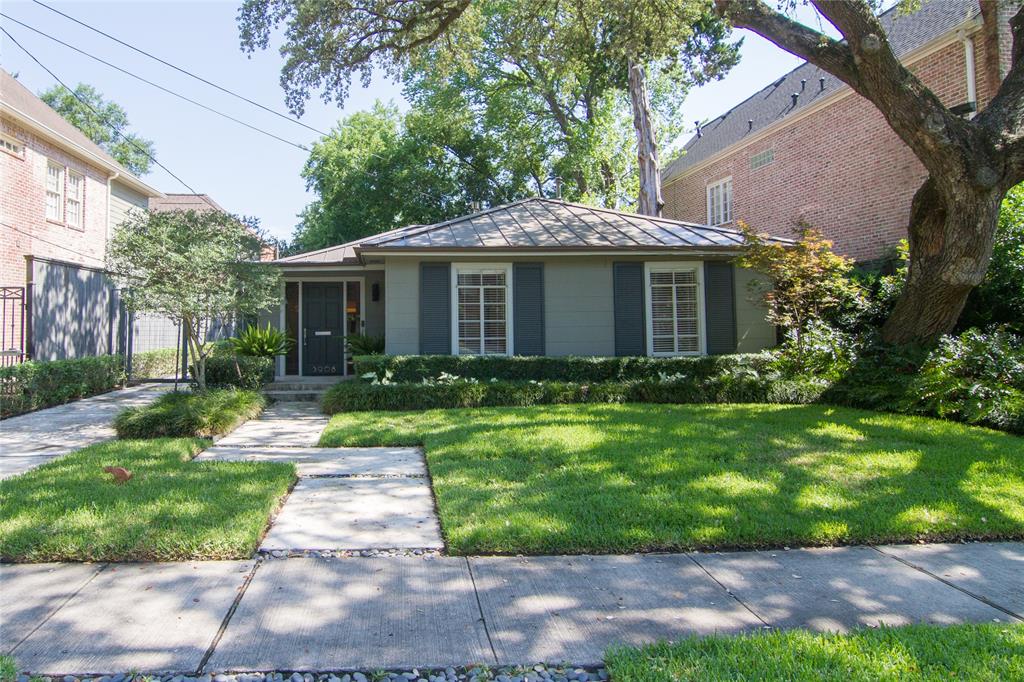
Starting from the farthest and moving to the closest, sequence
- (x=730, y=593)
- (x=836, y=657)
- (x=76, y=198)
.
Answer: (x=76, y=198), (x=730, y=593), (x=836, y=657)

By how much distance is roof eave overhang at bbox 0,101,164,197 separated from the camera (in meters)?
12.6

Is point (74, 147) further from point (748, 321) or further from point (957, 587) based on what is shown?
point (957, 587)

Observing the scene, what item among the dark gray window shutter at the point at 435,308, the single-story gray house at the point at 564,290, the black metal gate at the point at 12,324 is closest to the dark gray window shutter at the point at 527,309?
the single-story gray house at the point at 564,290

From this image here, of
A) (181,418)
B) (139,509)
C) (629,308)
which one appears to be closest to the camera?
(139,509)

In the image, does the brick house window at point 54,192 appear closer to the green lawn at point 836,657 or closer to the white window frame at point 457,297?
the white window frame at point 457,297

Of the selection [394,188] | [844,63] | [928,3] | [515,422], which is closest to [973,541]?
[515,422]

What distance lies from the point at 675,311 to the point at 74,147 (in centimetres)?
1435

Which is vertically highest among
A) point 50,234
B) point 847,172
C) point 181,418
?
point 847,172

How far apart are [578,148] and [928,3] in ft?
44.7

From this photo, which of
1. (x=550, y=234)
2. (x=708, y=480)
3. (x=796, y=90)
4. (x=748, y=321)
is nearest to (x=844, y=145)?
(x=796, y=90)

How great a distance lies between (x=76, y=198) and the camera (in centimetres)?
1555

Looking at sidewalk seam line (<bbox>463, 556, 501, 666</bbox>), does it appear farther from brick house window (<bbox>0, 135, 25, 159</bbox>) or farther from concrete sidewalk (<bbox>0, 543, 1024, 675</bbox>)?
brick house window (<bbox>0, 135, 25, 159</bbox>)

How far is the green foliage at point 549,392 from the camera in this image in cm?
983

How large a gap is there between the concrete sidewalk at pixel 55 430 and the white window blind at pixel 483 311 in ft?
18.8
